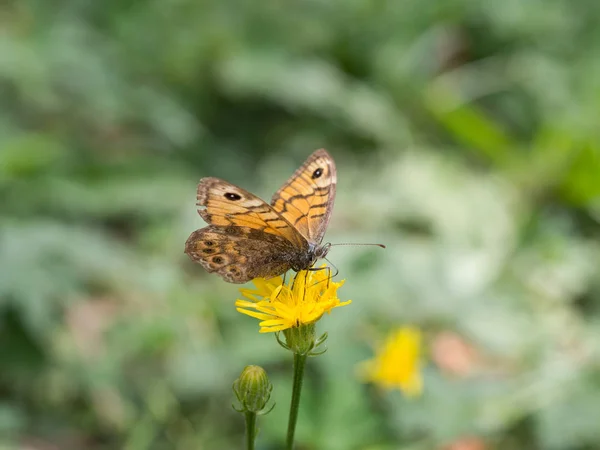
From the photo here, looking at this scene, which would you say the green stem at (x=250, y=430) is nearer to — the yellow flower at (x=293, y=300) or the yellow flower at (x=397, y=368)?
the yellow flower at (x=293, y=300)

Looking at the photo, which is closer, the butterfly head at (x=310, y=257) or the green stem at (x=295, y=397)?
the green stem at (x=295, y=397)

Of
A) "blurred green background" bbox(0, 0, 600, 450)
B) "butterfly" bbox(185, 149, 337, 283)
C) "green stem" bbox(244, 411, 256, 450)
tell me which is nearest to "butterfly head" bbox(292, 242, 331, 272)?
"butterfly" bbox(185, 149, 337, 283)

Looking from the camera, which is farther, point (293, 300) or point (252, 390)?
point (293, 300)

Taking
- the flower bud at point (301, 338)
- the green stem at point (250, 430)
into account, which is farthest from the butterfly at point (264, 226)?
the green stem at point (250, 430)

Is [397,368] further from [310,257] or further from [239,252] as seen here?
[239,252]

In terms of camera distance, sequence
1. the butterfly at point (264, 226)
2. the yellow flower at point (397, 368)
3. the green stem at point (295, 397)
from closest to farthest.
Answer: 1. the green stem at point (295, 397)
2. the butterfly at point (264, 226)
3. the yellow flower at point (397, 368)

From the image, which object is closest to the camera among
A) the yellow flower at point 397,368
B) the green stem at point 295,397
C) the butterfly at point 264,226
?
the green stem at point 295,397

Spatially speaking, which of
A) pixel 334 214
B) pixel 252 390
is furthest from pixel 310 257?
pixel 334 214
